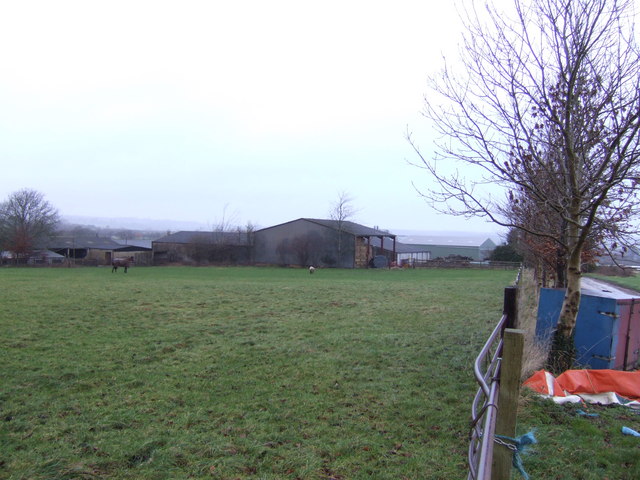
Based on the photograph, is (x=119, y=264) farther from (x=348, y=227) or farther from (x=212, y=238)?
(x=348, y=227)

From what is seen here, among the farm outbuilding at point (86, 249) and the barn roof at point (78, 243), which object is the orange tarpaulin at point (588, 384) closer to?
the farm outbuilding at point (86, 249)

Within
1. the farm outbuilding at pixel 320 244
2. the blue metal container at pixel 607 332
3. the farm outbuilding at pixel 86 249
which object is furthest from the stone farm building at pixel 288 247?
the blue metal container at pixel 607 332

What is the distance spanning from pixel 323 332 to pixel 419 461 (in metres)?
6.18

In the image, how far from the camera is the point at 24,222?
219 feet

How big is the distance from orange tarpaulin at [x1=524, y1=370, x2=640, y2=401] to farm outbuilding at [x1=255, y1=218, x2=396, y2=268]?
172 feet

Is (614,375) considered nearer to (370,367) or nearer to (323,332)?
(370,367)

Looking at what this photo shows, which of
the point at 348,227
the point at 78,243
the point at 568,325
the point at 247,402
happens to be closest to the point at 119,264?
the point at 348,227

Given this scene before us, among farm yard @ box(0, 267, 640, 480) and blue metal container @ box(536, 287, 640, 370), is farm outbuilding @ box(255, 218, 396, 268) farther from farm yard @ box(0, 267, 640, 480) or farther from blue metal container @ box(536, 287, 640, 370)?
blue metal container @ box(536, 287, 640, 370)

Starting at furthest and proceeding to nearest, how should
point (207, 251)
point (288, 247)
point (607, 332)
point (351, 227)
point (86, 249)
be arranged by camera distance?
1. point (86, 249)
2. point (207, 251)
3. point (351, 227)
4. point (288, 247)
5. point (607, 332)

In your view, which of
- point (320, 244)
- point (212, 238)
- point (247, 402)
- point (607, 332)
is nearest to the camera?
point (247, 402)

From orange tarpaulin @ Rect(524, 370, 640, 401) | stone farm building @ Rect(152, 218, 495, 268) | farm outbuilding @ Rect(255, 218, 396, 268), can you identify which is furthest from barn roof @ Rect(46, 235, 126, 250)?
orange tarpaulin @ Rect(524, 370, 640, 401)

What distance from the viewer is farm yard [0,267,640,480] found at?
414cm

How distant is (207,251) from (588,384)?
5978 centimetres

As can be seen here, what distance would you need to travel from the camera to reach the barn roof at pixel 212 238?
6412 centimetres
